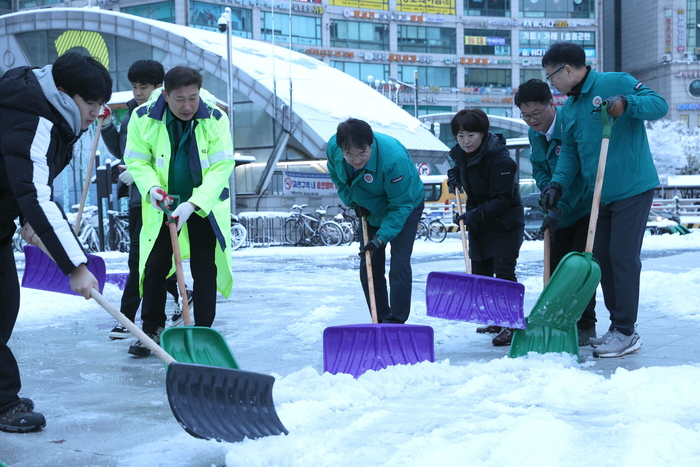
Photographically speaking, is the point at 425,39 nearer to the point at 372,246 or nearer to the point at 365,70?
the point at 365,70

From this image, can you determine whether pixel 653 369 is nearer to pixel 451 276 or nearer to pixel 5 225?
pixel 451 276

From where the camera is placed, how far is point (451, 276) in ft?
14.5

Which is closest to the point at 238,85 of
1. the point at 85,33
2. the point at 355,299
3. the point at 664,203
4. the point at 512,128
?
the point at 85,33

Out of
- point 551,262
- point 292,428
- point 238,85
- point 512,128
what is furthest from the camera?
point 512,128

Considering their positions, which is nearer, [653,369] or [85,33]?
[653,369]

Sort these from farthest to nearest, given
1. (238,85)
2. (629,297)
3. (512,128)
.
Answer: (512,128) < (238,85) < (629,297)

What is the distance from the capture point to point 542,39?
6069 cm

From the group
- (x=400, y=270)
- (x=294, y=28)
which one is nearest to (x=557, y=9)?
(x=294, y=28)

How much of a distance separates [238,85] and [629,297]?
890 inches

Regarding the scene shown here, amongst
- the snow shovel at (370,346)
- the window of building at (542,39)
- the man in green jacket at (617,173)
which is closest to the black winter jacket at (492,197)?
the man in green jacket at (617,173)

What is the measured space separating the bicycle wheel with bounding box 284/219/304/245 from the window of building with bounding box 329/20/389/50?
3729 centimetres

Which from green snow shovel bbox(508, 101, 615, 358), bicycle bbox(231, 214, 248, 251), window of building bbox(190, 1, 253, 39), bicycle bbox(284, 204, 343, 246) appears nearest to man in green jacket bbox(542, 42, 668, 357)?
green snow shovel bbox(508, 101, 615, 358)

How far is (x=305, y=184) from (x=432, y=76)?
36336mm


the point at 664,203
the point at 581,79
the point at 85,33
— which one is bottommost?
the point at 664,203
